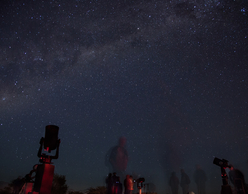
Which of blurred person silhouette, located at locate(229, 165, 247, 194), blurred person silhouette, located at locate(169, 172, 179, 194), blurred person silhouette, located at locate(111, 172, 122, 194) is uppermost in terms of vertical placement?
blurred person silhouette, located at locate(229, 165, 247, 194)

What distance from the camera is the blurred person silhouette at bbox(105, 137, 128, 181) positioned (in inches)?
928

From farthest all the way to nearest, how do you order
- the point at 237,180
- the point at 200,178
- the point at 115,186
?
the point at 200,178 → the point at 115,186 → the point at 237,180

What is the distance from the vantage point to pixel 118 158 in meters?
23.7

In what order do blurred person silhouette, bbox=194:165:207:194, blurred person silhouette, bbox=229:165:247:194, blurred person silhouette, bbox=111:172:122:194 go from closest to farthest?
blurred person silhouette, bbox=229:165:247:194 → blurred person silhouette, bbox=111:172:122:194 → blurred person silhouette, bbox=194:165:207:194

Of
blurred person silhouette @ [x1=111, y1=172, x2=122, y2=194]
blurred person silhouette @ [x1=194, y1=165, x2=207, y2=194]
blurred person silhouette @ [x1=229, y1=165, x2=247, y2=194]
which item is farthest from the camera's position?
blurred person silhouette @ [x1=194, y1=165, x2=207, y2=194]

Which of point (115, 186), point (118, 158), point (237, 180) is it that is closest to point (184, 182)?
point (118, 158)

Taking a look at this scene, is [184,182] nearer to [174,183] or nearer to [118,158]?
[174,183]

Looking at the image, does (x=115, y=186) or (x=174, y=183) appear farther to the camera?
(x=174, y=183)

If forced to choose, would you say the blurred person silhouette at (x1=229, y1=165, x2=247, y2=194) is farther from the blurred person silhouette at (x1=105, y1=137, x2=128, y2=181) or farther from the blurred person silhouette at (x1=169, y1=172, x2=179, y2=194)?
the blurred person silhouette at (x1=105, y1=137, x2=128, y2=181)

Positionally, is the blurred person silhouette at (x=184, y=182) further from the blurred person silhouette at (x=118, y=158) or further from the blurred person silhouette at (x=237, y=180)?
the blurred person silhouette at (x=237, y=180)

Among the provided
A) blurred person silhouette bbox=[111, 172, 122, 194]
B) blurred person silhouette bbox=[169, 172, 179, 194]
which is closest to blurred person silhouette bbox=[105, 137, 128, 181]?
blurred person silhouette bbox=[169, 172, 179, 194]

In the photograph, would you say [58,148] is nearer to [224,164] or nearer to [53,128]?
[53,128]

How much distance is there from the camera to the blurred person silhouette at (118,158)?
77.4 ft

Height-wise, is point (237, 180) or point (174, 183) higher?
point (237, 180)
